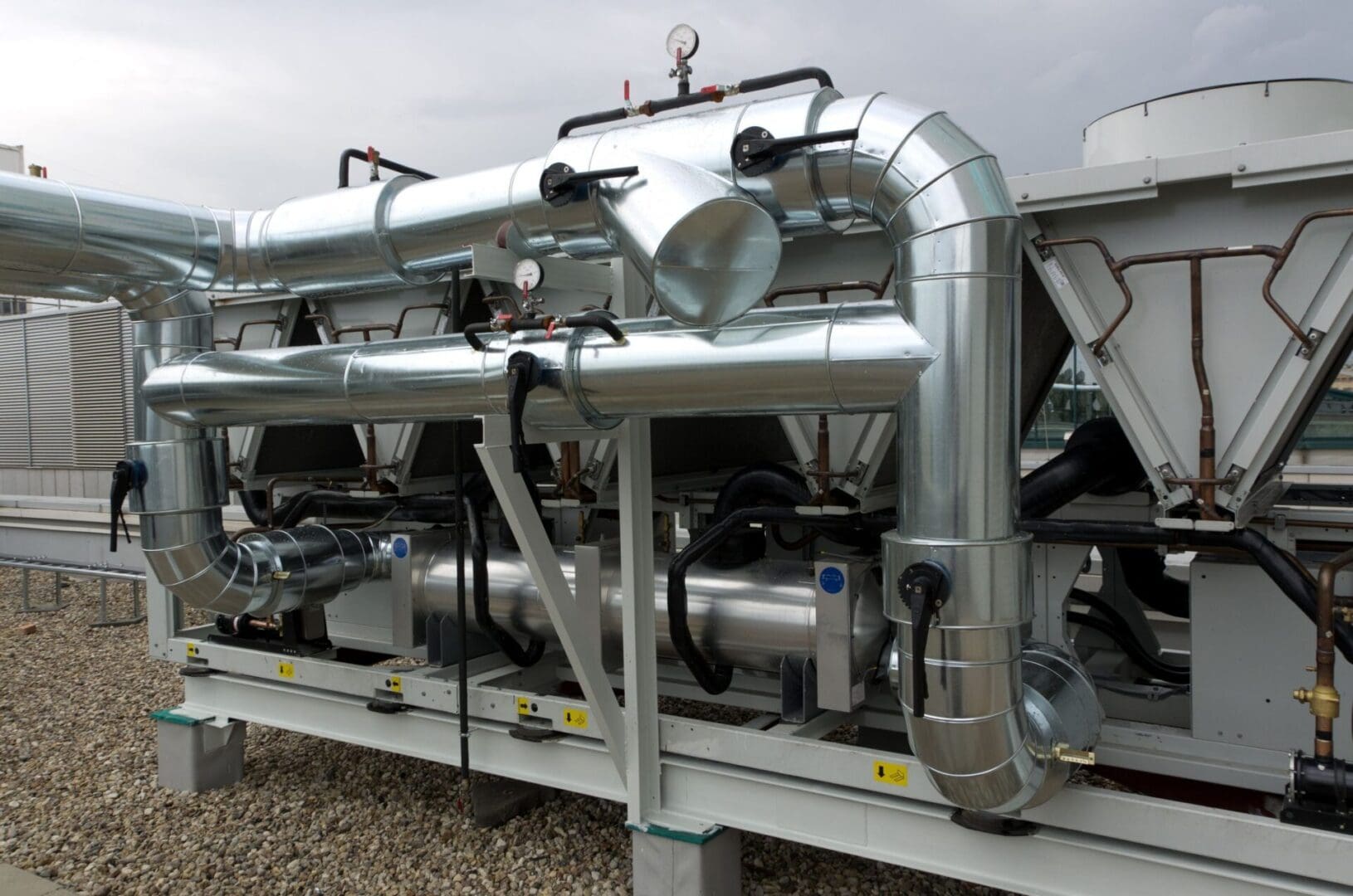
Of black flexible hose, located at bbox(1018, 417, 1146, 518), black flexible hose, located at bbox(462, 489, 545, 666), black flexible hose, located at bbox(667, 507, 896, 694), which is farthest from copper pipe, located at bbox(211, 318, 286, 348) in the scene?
black flexible hose, located at bbox(1018, 417, 1146, 518)

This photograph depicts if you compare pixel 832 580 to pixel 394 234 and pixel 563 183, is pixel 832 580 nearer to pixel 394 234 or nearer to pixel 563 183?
pixel 563 183

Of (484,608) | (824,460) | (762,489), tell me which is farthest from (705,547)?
(484,608)

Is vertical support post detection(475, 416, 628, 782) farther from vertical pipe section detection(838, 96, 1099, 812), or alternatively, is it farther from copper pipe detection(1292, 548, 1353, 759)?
copper pipe detection(1292, 548, 1353, 759)

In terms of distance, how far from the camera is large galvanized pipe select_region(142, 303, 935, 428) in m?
2.55

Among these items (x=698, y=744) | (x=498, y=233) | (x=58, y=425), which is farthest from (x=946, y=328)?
(x=58, y=425)

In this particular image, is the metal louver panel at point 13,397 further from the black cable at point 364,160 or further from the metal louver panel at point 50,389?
the black cable at point 364,160

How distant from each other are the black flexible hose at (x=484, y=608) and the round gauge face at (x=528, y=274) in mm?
1293

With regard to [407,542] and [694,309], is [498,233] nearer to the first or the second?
[694,309]

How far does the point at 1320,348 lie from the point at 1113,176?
648 mm

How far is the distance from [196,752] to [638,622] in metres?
2.57

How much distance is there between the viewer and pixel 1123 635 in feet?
12.2

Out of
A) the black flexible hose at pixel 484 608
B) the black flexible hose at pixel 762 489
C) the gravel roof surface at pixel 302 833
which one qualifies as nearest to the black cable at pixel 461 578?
the black flexible hose at pixel 484 608

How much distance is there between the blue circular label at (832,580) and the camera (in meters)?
3.20

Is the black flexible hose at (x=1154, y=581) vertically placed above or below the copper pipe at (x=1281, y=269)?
below
